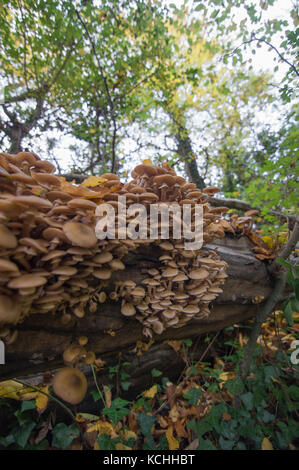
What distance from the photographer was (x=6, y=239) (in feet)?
3.39

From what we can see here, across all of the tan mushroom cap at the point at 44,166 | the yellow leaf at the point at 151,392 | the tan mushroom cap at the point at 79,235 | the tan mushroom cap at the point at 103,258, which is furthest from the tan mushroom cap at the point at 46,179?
the yellow leaf at the point at 151,392

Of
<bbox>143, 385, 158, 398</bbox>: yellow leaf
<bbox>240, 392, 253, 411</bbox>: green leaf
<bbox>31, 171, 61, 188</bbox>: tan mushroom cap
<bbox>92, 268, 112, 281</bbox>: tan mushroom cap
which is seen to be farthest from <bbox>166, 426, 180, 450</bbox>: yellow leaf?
<bbox>31, 171, 61, 188</bbox>: tan mushroom cap

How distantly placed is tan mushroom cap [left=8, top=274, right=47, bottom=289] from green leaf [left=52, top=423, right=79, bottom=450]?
8.15 ft

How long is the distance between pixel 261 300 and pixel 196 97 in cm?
944

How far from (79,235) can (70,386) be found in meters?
1.07

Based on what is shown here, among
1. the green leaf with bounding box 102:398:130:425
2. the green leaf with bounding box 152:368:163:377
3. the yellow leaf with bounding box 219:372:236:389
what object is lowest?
the yellow leaf with bounding box 219:372:236:389

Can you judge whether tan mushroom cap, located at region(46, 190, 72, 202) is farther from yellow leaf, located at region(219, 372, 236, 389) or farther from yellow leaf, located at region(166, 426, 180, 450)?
yellow leaf, located at region(219, 372, 236, 389)

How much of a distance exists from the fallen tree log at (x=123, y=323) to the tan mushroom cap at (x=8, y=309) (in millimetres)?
430

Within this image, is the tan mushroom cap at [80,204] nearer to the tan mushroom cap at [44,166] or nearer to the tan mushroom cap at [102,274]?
the tan mushroom cap at [102,274]

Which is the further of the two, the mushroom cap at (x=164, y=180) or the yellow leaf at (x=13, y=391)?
the yellow leaf at (x=13, y=391)

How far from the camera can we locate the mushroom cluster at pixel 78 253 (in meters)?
1.10

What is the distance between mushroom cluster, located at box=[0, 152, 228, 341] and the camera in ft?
3.62

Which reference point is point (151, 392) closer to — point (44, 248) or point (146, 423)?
point (146, 423)

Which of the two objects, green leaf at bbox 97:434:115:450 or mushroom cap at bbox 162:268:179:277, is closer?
mushroom cap at bbox 162:268:179:277
